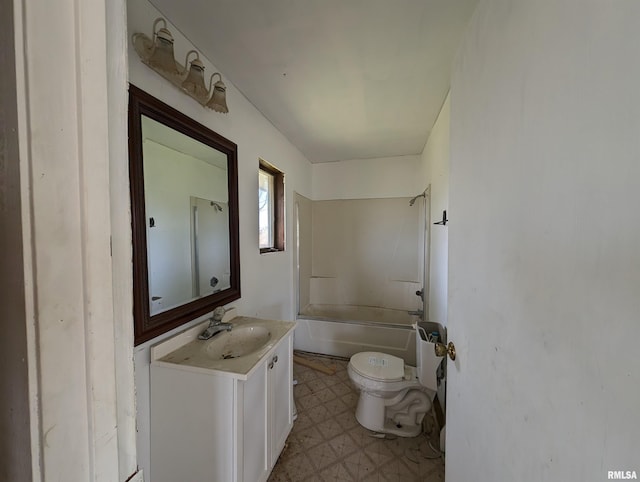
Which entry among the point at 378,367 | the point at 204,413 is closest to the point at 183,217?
the point at 204,413

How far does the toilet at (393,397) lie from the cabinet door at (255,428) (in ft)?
2.46

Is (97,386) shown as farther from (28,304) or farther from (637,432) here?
(637,432)

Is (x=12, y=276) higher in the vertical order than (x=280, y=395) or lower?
higher

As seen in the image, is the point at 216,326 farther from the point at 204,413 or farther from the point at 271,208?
the point at 271,208

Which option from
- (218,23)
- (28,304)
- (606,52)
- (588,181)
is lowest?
(28,304)

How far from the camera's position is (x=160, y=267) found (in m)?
1.17

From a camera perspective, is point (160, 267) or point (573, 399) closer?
point (573, 399)

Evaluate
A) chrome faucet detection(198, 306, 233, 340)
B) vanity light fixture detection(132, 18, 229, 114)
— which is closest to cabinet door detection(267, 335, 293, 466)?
chrome faucet detection(198, 306, 233, 340)

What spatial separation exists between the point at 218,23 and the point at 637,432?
175 centimetres

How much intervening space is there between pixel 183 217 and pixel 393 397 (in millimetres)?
1809

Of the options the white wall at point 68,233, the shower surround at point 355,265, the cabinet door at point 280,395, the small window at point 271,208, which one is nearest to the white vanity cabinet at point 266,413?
the cabinet door at point 280,395

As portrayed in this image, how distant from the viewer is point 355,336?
2.69 metres

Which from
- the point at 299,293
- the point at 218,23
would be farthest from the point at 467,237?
the point at 299,293

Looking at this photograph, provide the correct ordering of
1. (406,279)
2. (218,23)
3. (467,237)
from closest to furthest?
(467,237)
(218,23)
(406,279)
